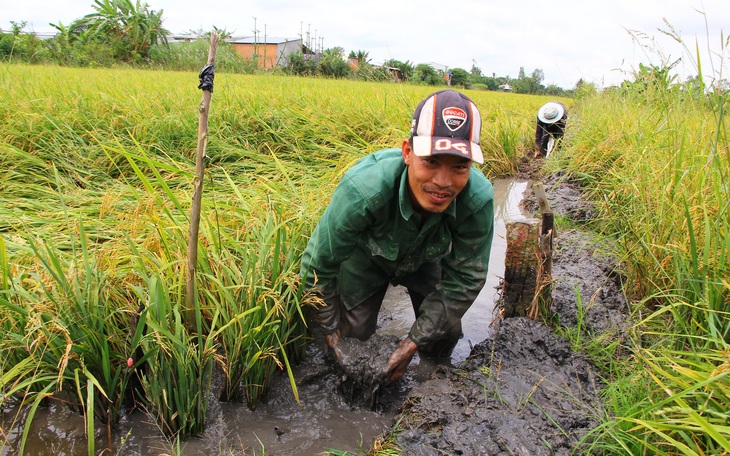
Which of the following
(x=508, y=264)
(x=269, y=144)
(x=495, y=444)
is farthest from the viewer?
(x=269, y=144)

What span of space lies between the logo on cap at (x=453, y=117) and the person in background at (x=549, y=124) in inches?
202

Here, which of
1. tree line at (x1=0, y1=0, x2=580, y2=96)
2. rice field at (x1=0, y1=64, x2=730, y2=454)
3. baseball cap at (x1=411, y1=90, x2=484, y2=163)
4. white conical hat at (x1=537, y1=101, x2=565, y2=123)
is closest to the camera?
rice field at (x1=0, y1=64, x2=730, y2=454)

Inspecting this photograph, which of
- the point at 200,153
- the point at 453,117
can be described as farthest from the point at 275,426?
the point at 453,117

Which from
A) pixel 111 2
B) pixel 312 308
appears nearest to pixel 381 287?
pixel 312 308

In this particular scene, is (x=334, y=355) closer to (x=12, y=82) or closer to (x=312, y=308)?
(x=312, y=308)

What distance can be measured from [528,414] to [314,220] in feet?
4.86

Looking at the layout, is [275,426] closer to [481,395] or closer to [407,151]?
[481,395]

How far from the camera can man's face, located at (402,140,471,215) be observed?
177 centimetres

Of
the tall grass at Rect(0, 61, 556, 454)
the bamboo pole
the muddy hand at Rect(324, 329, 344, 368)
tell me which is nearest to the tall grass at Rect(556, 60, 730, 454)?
the muddy hand at Rect(324, 329, 344, 368)

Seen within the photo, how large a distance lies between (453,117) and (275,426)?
1.43m

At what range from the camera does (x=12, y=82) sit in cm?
528

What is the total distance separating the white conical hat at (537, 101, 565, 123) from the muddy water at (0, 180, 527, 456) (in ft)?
16.8

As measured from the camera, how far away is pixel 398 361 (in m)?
2.15

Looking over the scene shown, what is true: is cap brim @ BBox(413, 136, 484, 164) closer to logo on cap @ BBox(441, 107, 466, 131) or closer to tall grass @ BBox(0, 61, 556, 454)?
logo on cap @ BBox(441, 107, 466, 131)
